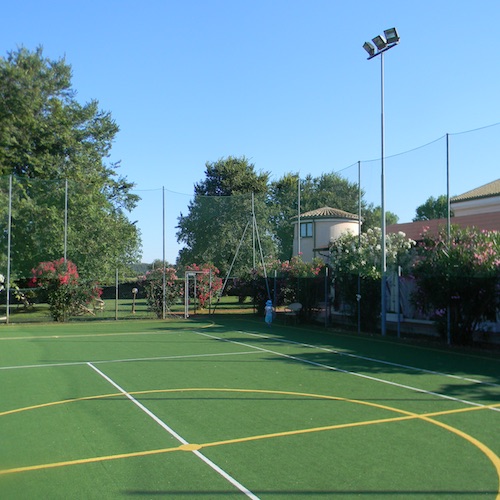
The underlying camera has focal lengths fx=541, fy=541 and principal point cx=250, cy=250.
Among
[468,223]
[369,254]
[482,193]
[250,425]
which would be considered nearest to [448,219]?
[369,254]

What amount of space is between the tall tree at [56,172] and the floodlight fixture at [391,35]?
15965mm

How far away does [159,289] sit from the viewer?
83.8ft

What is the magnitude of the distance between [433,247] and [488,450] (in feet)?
34.7

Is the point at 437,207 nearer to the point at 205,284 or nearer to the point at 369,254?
the point at 369,254

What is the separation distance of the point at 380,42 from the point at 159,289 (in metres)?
14.5

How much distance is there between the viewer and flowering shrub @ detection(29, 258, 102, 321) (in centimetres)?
2327

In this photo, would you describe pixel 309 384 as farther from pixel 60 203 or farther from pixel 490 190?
pixel 60 203

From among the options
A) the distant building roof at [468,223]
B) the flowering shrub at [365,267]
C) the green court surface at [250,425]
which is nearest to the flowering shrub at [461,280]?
the green court surface at [250,425]

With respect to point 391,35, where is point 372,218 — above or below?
below

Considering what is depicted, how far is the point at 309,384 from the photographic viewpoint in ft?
30.9

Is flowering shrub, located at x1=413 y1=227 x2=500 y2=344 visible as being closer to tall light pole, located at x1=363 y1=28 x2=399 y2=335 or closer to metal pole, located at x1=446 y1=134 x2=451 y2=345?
metal pole, located at x1=446 y1=134 x2=451 y2=345

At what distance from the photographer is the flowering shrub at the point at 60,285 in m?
23.3

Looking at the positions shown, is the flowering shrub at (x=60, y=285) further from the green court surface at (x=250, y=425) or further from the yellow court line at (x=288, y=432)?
the yellow court line at (x=288, y=432)

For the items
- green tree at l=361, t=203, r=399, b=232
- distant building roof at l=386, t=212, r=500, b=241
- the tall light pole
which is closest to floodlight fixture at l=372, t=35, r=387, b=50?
the tall light pole
